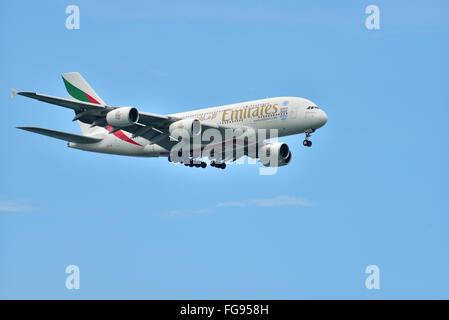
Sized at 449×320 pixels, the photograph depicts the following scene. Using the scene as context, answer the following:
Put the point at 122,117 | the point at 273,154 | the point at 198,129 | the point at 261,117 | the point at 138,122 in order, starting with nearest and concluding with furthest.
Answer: the point at 122,117 < the point at 198,129 < the point at 261,117 < the point at 138,122 < the point at 273,154

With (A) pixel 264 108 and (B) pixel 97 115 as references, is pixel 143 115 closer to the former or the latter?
(B) pixel 97 115

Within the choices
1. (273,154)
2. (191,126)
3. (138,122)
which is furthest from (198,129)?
(273,154)

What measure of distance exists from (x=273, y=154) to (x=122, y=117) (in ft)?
41.0

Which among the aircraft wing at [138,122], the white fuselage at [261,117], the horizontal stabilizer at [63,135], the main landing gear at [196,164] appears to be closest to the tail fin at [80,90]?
the horizontal stabilizer at [63,135]

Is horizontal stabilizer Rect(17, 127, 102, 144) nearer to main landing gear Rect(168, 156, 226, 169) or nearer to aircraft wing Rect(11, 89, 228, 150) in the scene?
aircraft wing Rect(11, 89, 228, 150)

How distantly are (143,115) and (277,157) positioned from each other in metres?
10.9

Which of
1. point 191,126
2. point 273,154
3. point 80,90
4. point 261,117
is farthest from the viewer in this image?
point 80,90

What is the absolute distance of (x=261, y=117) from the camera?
54.6m

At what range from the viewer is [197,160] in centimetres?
5881

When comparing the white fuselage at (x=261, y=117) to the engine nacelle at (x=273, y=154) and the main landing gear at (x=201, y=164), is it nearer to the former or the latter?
the main landing gear at (x=201, y=164)

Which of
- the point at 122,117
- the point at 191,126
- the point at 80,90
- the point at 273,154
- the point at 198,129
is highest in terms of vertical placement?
the point at 80,90

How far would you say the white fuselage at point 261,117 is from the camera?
53.8m

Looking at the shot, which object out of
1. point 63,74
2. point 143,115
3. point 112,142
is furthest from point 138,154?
point 63,74

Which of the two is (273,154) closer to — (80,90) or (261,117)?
(261,117)
